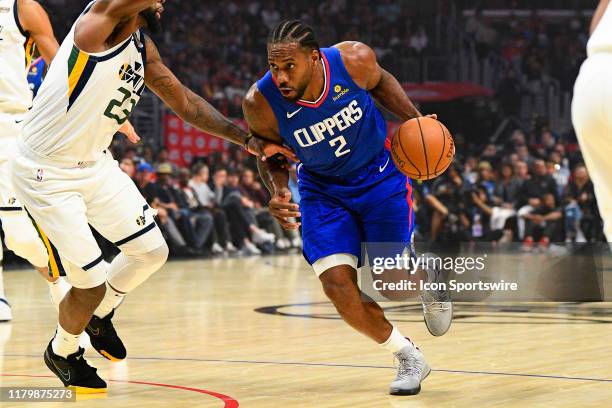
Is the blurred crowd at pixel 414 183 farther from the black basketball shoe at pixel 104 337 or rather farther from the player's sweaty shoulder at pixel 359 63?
the player's sweaty shoulder at pixel 359 63

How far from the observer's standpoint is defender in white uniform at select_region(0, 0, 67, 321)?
7738 millimetres

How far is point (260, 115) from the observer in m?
5.79

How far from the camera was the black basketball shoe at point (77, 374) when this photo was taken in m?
5.63

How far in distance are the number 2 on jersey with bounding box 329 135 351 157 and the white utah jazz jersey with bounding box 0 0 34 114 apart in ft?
10.1

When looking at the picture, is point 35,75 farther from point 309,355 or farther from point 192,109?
point 309,355

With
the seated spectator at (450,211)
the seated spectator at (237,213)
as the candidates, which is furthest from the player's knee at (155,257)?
the seated spectator at (450,211)

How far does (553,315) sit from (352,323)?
357cm

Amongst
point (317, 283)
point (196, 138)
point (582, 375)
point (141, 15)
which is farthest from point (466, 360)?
point (196, 138)

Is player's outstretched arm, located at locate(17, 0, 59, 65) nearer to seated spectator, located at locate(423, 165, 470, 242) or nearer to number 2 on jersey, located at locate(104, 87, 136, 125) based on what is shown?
number 2 on jersey, located at locate(104, 87, 136, 125)

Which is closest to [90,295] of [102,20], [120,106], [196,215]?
[120,106]

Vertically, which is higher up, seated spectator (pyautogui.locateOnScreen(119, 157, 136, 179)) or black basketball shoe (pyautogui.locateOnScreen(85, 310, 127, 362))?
black basketball shoe (pyautogui.locateOnScreen(85, 310, 127, 362))

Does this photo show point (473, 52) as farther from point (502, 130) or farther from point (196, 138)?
point (196, 138)

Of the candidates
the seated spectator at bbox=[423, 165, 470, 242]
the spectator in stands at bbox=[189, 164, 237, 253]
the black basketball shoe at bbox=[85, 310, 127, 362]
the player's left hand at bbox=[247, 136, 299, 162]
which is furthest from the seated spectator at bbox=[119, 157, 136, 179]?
the player's left hand at bbox=[247, 136, 299, 162]

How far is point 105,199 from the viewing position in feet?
18.6
